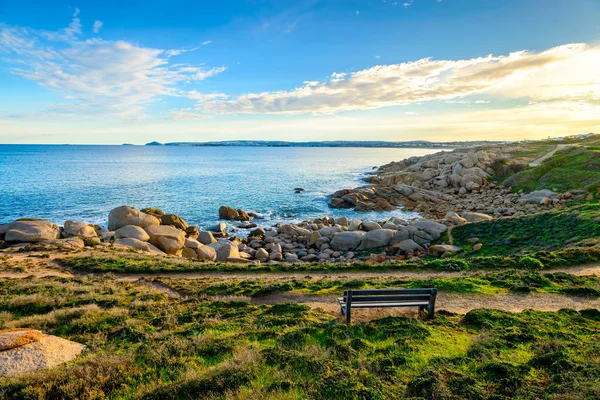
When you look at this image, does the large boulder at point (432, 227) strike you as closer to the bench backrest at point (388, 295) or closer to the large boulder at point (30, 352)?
the bench backrest at point (388, 295)

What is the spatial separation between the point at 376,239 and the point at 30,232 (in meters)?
28.3

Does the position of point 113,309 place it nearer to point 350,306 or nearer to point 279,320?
point 279,320

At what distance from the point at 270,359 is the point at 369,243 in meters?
23.7

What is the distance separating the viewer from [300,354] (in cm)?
717

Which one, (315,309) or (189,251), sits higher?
(315,309)

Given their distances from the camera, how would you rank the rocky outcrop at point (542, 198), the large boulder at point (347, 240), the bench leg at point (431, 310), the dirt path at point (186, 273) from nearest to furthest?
the bench leg at point (431, 310)
the dirt path at point (186, 273)
the large boulder at point (347, 240)
the rocky outcrop at point (542, 198)

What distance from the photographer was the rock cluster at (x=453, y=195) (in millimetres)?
39531

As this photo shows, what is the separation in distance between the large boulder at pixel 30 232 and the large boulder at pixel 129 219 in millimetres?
4972

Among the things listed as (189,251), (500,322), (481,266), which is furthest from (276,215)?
(500,322)

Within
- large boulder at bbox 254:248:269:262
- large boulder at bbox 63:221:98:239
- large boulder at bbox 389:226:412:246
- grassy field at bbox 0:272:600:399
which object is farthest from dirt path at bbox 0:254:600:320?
large boulder at bbox 389:226:412:246

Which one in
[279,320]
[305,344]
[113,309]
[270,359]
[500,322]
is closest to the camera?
[270,359]

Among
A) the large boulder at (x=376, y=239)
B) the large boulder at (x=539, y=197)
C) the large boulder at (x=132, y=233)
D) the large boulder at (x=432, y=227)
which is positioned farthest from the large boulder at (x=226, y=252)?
the large boulder at (x=539, y=197)

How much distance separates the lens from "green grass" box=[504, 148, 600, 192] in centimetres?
4144

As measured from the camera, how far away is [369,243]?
2961 centimetres
